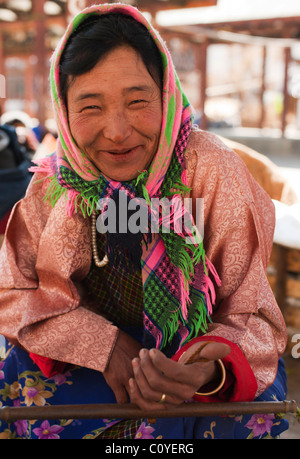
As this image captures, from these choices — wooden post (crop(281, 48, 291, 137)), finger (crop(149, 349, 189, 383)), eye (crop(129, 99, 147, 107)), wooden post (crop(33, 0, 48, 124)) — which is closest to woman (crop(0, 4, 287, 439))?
eye (crop(129, 99, 147, 107))

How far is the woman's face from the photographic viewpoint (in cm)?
122

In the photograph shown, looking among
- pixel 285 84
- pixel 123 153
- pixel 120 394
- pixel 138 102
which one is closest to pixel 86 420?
pixel 120 394

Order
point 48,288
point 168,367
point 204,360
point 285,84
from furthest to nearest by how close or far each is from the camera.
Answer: point 285,84 < point 48,288 < point 204,360 < point 168,367

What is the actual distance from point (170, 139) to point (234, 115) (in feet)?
68.4

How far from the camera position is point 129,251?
135cm

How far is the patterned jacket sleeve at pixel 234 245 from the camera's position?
131 centimetres


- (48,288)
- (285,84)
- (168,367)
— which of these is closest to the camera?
(168,367)

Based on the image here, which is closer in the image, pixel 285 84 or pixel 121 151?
pixel 121 151

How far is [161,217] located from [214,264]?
211 millimetres

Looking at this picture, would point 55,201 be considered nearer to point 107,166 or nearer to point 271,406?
point 107,166

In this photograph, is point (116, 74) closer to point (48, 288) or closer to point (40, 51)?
point (48, 288)

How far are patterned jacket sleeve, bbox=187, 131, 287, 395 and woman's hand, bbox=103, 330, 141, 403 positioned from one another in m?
0.25

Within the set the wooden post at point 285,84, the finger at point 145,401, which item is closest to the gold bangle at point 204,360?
the finger at point 145,401

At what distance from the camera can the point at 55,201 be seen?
1449 mm
